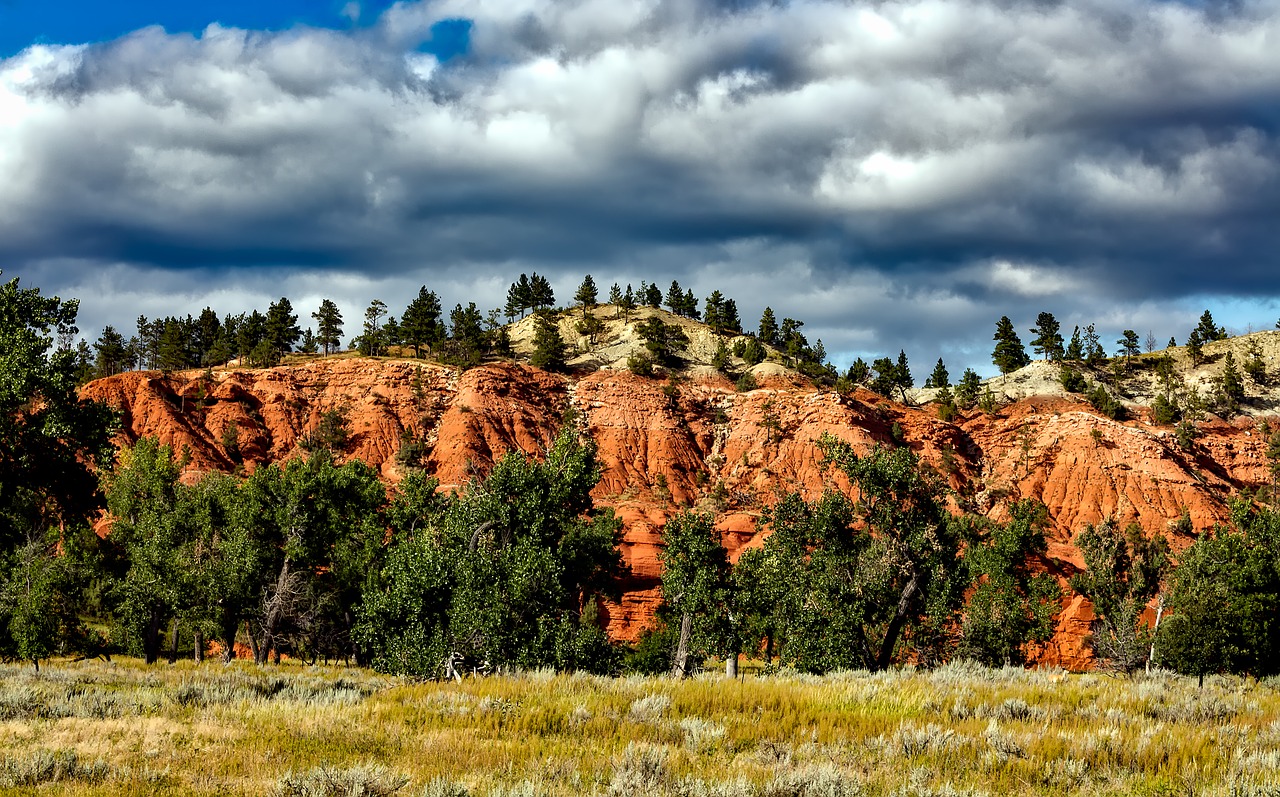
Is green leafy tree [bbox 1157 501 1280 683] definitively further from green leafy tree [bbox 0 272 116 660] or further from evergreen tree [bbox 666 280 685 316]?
evergreen tree [bbox 666 280 685 316]

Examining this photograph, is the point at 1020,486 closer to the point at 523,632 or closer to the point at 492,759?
the point at 523,632

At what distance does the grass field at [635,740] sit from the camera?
32.5ft

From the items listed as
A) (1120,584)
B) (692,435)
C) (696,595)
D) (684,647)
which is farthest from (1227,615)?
(692,435)

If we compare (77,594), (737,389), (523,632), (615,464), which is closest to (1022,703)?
(523,632)

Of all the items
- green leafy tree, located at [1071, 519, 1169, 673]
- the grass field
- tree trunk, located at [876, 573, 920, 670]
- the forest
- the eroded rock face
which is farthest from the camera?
the eroded rock face

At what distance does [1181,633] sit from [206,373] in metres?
93.0

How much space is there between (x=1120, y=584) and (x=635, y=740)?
214 feet

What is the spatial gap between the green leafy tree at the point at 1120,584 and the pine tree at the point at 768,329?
209ft

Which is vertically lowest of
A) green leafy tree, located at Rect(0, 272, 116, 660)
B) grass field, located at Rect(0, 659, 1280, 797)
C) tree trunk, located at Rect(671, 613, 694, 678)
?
tree trunk, located at Rect(671, 613, 694, 678)

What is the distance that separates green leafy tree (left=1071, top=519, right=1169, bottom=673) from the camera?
5162cm

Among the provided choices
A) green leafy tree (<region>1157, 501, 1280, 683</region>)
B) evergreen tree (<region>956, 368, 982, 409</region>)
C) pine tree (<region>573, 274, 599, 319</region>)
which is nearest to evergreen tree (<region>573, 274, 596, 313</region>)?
pine tree (<region>573, 274, 599, 319</region>)

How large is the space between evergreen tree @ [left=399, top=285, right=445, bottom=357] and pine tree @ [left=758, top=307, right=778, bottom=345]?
51.4 meters

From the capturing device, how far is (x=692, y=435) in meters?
97.2

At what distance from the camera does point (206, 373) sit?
92.4 m
